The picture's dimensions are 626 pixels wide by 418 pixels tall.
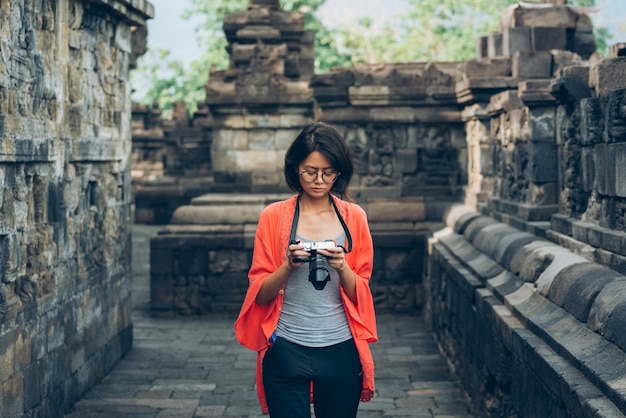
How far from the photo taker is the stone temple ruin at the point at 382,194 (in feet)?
17.1

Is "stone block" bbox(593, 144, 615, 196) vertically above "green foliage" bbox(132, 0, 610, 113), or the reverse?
"green foliage" bbox(132, 0, 610, 113)

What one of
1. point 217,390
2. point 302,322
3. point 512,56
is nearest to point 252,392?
point 217,390

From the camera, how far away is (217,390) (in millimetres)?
7812

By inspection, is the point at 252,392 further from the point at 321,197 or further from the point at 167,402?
the point at 321,197

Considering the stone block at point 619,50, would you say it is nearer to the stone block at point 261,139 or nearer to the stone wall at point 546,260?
the stone wall at point 546,260

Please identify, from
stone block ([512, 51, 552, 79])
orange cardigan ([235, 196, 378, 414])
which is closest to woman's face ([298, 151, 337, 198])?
orange cardigan ([235, 196, 378, 414])

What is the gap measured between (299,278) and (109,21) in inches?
211

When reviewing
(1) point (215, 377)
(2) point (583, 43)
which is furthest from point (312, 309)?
(2) point (583, 43)

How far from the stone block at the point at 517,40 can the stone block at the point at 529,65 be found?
492mm

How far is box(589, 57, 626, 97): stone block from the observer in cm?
533

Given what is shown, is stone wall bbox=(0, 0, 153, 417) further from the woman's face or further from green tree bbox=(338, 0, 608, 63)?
green tree bbox=(338, 0, 608, 63)

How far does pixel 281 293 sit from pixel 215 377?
4505 millimetres

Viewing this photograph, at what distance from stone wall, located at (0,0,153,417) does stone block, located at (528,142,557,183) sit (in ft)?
11.6

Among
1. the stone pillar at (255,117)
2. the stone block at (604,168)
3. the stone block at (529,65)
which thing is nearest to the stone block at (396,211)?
the stone pillar at (255,117)
